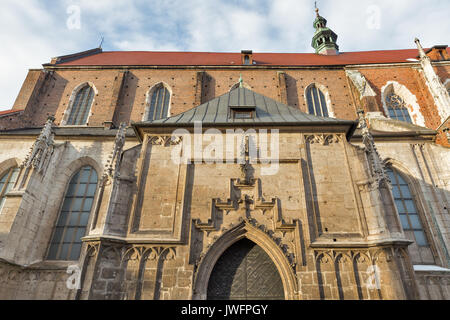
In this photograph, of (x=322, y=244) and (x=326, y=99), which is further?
(x=326, y=99)

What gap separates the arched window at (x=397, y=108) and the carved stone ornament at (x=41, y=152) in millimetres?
18565

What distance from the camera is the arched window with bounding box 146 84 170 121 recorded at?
55.4 feet

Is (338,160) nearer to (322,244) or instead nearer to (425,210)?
(322,244)

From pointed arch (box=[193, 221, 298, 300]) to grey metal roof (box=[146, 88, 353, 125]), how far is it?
3.51 meters

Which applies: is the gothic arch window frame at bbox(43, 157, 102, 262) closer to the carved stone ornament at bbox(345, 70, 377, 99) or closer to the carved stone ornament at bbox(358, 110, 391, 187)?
the carved stone ornament at bbox(358, 110, 391, 187)

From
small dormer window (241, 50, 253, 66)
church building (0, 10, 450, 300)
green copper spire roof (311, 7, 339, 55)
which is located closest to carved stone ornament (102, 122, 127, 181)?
church building (0, 10, 450, 300)

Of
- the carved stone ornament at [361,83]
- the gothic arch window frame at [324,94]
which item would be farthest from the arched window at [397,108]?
the gothic arch window frame at [324,94]

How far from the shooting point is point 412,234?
421 inches

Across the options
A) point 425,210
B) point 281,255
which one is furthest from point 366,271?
point 425,210

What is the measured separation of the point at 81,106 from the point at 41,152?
7201 mm

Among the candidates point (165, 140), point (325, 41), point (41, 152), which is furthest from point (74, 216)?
point (325, 41)

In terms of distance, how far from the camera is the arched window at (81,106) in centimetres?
1656

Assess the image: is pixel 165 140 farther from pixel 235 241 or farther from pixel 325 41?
pixel 325 41
